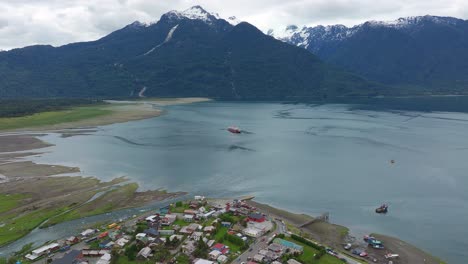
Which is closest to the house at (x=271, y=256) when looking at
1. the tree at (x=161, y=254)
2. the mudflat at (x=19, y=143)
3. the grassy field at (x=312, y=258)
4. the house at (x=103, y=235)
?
the grassy field at (x=312, y=258)

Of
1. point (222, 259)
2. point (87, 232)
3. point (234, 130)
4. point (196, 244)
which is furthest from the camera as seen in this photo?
point (234, 130)

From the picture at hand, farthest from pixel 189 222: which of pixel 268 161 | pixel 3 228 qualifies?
pixel 268 161

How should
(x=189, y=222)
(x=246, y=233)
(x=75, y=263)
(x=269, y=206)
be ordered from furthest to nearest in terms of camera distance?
(x=269, y=206), (x=189, y=222), (x=246, y=233), (x=75, y=263)

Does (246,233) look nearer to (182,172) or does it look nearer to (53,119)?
(182,172)

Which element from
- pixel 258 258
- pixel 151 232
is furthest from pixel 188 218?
pixel 258 258

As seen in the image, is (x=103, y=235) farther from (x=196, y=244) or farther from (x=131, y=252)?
(x=196, y=244)

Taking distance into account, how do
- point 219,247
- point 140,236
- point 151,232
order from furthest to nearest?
point 151,232, point 140,236, point 219,247

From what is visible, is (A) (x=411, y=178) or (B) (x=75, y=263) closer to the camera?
(B) (x=75, y=263)
